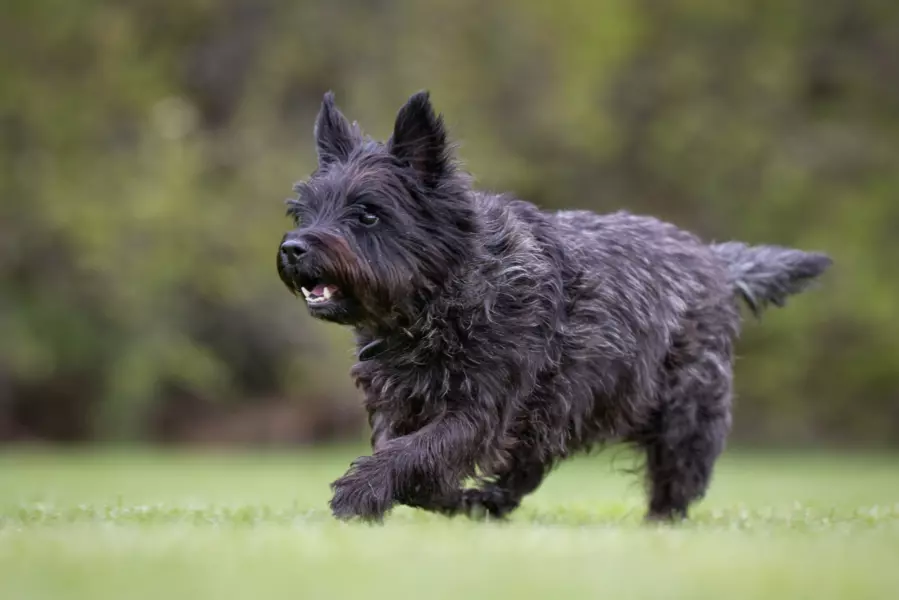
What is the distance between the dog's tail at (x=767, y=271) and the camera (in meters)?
9.79

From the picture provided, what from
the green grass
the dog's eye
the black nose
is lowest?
the green grass

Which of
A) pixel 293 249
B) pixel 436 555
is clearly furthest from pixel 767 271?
pixel 436 555

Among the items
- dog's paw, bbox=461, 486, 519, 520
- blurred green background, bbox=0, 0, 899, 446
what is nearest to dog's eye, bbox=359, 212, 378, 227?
dog's paw, bbox=461, 486, 519, 520

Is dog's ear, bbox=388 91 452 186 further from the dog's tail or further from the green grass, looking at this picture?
the dog's tail

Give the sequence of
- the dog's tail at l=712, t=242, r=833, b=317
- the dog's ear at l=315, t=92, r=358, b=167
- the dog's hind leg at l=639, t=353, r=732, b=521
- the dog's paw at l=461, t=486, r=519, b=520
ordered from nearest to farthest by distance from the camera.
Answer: the dog's ear at l=315, t=92, r=358, b=167
the dog's paw at l=461, t=486, r=519, b=520
the dog's hind leg at l=639, t=353, r=732, b=521
the dog's tail at l=712, t=242, r=833, b=317

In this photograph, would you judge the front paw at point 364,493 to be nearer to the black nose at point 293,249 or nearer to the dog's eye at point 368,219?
the black nose at point 293,249

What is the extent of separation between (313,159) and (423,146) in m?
23.0

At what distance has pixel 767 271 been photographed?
9.91m

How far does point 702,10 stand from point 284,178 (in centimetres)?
1035

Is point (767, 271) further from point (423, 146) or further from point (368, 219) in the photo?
point (368, 219)

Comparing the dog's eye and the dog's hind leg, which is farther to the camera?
the dog's hind leg

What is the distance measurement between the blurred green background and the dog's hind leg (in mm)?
20006

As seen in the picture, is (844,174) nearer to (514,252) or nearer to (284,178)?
(284,178)

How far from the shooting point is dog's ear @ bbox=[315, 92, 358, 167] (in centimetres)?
777
